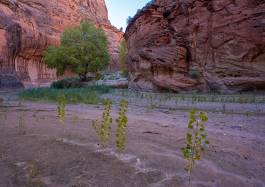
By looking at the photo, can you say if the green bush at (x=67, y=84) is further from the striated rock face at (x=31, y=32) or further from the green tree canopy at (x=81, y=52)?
the striated rock face at (x=31, y=32)

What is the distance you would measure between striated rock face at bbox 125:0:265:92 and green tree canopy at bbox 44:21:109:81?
6.86m

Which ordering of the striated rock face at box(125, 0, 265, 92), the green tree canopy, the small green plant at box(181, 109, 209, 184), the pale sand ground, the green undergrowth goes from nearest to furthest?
1. the small green plant at box(181, 109, 209, 184)
2. the pale sand ground
3. the green undergrowth
4. the striated rock face at box(125, 0, 265, 92)
5. the green tree canopy

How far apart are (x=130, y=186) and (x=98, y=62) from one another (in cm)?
2728

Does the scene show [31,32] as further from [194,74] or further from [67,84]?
[194,74]

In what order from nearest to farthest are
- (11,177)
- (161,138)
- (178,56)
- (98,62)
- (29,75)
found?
(11,177)
(161,138)
(178,56)
(98,62)
(29,75)

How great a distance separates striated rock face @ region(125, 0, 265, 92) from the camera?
53.0 ft

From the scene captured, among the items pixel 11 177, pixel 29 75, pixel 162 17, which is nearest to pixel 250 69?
pixel 162 17

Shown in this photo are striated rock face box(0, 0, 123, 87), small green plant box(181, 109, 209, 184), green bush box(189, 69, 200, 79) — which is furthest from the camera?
striated rock face box(0, 0, 123, 87)

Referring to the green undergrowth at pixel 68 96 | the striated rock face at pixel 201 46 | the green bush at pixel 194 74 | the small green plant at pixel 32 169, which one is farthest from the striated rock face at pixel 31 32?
the small green plant at pixel 32 169

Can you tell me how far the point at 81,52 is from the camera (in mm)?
29125

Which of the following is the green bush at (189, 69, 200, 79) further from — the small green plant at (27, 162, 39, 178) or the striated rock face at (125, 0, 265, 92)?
the small green plant at (27, 162, 39, 178)

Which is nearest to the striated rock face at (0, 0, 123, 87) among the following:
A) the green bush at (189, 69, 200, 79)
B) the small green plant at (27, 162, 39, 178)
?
the green bush at (189, 69, 200, 79)

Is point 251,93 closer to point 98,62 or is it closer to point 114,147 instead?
point 114,147

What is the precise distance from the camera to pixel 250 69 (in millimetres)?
16172
